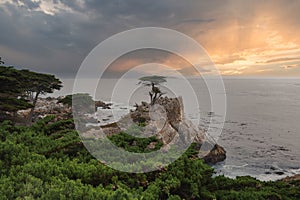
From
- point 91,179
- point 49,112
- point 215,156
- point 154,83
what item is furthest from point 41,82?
point 91,179

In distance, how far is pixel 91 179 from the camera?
456cm

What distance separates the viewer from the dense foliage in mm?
3531

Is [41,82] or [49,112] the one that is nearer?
[41,82]

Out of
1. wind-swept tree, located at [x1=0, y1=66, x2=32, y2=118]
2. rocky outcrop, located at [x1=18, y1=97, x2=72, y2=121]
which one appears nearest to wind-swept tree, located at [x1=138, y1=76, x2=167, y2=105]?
rocky outcrop, located at [x1=18, y1=97, x2=72, y2=121]

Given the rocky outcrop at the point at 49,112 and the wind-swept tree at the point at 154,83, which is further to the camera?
the wind-swept tree at the point at 154,83

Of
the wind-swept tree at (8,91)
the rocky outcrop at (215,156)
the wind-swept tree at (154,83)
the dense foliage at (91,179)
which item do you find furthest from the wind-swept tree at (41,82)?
the rocky outcrop at (215,156)

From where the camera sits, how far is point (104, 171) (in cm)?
473

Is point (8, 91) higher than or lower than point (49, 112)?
higher

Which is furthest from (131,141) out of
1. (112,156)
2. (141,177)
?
(141,177)

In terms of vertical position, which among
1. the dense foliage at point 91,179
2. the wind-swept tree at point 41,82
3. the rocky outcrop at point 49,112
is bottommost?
the dense foliage at point 91,179

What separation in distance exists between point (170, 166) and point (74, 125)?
4.74 m

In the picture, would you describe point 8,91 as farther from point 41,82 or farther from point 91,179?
point 91,179

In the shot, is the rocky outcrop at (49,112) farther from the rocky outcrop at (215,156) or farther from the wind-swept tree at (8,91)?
the rocky outcrop at (215,156)

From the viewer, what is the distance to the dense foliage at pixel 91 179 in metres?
3.53
